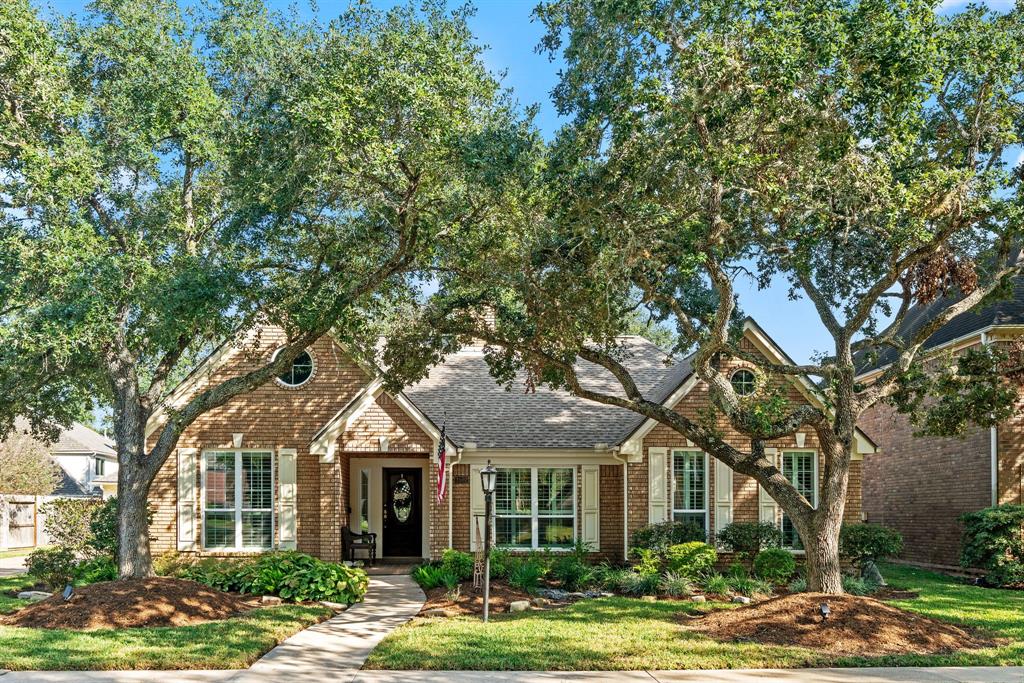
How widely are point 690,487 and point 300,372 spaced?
8.91 metres

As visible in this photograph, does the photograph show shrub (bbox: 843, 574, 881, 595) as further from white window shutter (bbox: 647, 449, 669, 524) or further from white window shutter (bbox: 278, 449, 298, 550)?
white window shutter (bbox: 278, 449, 298, 550)

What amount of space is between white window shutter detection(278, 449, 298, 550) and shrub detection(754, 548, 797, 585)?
376 inches

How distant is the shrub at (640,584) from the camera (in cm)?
1706

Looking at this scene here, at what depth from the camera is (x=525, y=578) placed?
672 inches

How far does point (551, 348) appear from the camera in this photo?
15.6 m

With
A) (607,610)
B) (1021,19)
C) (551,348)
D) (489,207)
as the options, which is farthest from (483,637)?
(1021,19)

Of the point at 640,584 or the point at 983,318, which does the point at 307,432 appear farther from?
the point at 983,318

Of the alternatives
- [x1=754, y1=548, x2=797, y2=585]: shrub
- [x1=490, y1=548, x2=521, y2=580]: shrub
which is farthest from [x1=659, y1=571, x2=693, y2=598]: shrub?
[x1=490, y1=548, x2=521, y2=580]: shrub

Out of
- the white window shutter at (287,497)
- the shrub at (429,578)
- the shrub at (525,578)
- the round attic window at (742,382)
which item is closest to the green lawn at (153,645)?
the shrub at (429,578)

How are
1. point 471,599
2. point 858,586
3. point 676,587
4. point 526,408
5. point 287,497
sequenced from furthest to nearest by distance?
point 526,408 → point 287,497 → point 858,586 → point 676,587 → point 471,599

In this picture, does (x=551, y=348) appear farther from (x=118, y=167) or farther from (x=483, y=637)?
(x=118, y=167)

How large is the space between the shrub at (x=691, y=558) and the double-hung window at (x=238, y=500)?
8.40m

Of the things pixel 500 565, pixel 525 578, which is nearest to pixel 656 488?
pixel 500 565

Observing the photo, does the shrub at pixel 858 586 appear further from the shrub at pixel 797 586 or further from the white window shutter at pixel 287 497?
the white window shutter at pixel 287 497
